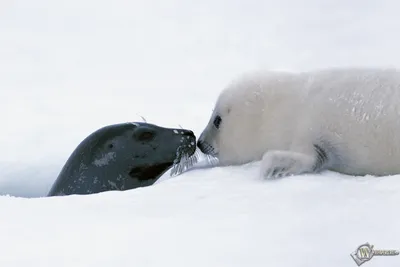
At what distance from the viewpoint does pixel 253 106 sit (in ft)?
12.7

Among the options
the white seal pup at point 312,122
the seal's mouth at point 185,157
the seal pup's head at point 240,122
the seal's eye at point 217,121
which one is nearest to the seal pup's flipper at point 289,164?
the white seal pup at point 312,122

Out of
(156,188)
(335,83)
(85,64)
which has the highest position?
(335,83)

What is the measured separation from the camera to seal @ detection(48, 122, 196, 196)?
174 inches

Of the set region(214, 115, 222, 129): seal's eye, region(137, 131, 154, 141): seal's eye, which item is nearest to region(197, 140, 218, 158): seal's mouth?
region(214, 115, 222, 129): seal's eye

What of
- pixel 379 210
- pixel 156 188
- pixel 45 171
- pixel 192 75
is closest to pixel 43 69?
pixel 192 75

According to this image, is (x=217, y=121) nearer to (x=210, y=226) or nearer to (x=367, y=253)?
(x=210, y=226)

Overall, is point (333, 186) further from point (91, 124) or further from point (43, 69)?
point (43, 69)

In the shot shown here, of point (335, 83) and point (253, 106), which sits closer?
point (335, 83)

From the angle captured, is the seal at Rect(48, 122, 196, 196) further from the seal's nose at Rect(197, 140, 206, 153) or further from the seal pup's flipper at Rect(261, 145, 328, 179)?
the seal pup's flipper at Rect(261, 145, 328, 179)

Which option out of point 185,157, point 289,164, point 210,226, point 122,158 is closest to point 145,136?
point 122,158

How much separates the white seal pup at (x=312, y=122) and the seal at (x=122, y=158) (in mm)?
500

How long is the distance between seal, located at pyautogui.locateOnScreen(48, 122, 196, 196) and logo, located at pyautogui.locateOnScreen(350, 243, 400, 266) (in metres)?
2.57

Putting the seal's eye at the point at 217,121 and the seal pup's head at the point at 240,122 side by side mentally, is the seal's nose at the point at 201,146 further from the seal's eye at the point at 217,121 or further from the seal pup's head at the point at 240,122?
the seal's eye at the point at 217,121

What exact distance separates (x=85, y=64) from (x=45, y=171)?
720 cm
